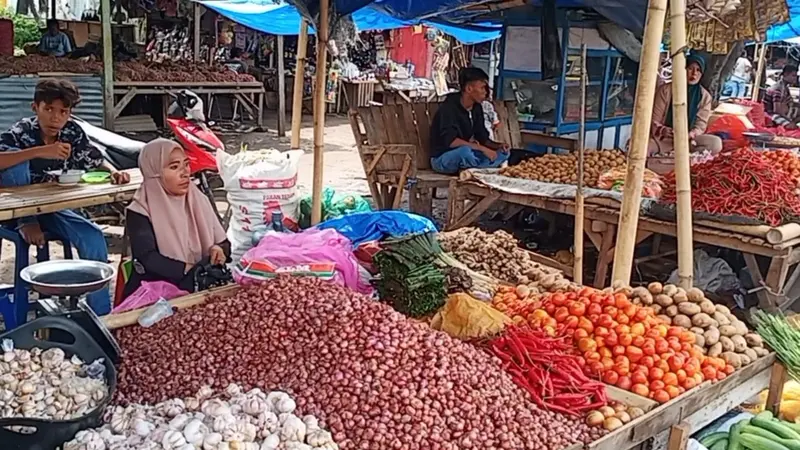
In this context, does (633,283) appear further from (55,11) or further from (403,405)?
(55,11)

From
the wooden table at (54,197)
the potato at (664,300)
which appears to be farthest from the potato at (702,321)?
the wooden table at (54,197)

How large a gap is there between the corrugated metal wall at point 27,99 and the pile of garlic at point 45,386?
7.00 meters

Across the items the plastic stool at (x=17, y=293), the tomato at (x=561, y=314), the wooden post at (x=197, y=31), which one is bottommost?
the plastic stool at (x=17, y=293)

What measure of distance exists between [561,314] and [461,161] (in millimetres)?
3742

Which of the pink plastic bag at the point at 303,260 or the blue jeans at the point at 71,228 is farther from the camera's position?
the blue jeans at the point at 71,228

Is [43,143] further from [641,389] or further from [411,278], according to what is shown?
[641,389]

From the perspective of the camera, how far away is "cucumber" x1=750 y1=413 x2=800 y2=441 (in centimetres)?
306

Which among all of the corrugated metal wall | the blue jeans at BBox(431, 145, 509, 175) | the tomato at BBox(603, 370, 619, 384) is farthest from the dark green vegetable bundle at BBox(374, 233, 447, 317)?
the corrugated metal wall

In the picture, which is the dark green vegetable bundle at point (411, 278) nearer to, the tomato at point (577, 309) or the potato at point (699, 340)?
the tomato at point (577, 309)

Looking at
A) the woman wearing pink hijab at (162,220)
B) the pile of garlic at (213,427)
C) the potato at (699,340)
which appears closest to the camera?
the pile of garlic at (213,427)

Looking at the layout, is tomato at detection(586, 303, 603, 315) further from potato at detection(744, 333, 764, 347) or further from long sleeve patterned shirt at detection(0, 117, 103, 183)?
long sleeve patterned shirt at detection(0, 117, 103, 183)

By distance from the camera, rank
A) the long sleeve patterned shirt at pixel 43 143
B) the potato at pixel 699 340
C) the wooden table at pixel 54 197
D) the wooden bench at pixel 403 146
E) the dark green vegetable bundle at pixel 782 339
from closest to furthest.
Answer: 1. the potato at pixel 699 340
2. the dark green vegetable bundle at pixel 782 339
3. the wooden table at pixel 54 197
4. the long sleeve patterned shirt at pixel 43 143
5. the wooden bench at pixel 403 146

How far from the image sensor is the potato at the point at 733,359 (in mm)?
3246

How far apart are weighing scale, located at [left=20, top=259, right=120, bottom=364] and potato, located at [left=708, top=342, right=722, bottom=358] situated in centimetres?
251
